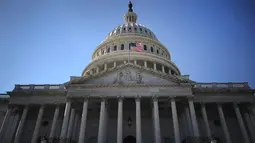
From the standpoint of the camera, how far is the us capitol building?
107ft

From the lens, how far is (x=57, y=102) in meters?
36.7

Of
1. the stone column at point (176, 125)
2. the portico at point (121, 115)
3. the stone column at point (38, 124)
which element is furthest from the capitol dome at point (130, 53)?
the stone column at point (176, 125)

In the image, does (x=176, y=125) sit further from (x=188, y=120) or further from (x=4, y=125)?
(x=4, y=125)

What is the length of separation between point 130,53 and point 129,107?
867 inches

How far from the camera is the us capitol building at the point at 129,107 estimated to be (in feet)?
107

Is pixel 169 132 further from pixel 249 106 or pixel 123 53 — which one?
pixel 123 53

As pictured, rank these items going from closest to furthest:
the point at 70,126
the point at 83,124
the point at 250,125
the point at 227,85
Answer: the point at 83,124 < the point at 70,126 < the point at 250,125 < the point at 227,85

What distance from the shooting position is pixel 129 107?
124ft

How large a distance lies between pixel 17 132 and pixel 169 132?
25824 mm

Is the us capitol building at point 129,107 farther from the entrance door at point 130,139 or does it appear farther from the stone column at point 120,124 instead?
the stone column at point 120,124

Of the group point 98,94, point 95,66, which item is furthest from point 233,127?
point 95,66

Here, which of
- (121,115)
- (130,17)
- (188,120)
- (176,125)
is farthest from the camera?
(130,17)

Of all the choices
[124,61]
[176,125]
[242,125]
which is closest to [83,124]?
[176,125]

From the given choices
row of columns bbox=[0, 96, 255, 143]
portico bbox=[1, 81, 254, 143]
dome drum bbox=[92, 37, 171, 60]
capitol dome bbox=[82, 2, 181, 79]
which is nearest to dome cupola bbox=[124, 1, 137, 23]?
capitol dome bbox=[82, 2, 181, 79]
